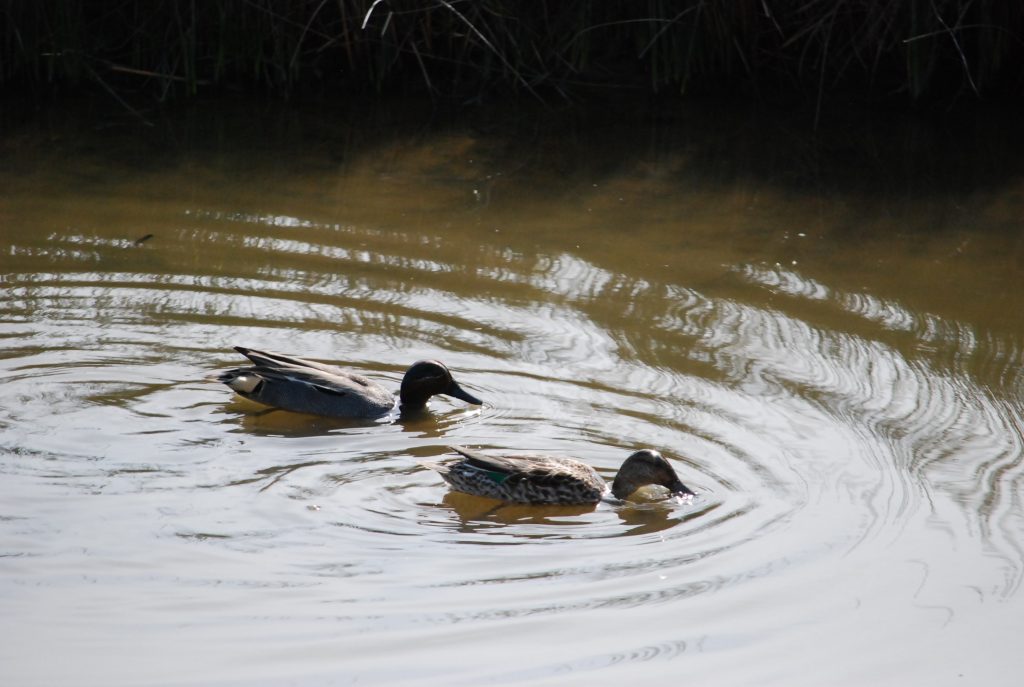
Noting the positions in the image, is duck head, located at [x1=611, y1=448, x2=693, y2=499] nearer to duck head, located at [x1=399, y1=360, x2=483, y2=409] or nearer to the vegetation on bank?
duck head, located at [x1=399, y1=360, x2=483, y2=409]

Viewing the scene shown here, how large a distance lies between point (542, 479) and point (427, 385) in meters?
1.23

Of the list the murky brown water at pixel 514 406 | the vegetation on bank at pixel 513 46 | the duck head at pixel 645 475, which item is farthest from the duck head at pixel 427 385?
the vegetation on bank at pixel 513 46

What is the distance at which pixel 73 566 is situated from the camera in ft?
16.3

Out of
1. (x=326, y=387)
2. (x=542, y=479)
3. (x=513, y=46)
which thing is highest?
(x=513, y=46)

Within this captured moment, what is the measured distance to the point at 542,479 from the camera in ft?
19.4

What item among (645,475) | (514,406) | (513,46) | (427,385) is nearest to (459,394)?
(427,385)

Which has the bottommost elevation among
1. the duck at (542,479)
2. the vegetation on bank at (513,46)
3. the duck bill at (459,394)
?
the duck at (542,479)

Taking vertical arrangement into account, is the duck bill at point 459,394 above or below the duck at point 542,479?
above

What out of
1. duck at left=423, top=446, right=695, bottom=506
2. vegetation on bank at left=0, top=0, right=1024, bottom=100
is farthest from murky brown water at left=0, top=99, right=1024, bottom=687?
vegetation on bank at left=0, top=0, right=1024, bottom=100

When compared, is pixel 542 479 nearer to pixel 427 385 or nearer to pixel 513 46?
pixel 427 385

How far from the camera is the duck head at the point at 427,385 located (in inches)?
272

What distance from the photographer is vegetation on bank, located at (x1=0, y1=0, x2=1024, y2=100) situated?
11852 millimetres

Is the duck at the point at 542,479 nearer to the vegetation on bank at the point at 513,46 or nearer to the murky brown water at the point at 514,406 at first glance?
the murky brown water at the point at 514,406

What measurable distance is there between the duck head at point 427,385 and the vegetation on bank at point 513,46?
506cm
